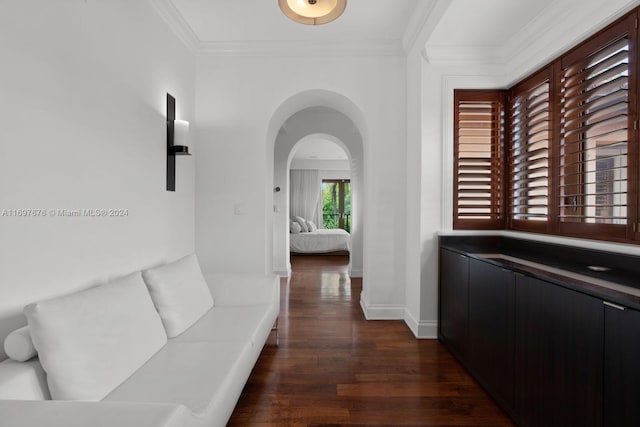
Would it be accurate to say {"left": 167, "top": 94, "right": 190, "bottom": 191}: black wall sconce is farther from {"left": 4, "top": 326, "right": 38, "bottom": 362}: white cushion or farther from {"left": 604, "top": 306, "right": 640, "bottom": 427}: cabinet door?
{"left": 604, "top": 306, "right": 640, "bottom": 427}: cabinet door

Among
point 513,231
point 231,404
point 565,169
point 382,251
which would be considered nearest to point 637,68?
point 565,169

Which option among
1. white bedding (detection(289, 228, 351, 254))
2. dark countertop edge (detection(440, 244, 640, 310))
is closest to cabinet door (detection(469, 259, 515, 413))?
dark countertop edge (detection(440, 244, 640, 310))

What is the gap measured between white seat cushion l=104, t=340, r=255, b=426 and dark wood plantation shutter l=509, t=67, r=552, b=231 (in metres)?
2.22

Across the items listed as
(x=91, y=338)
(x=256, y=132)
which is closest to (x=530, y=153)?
(x=256, y=132)

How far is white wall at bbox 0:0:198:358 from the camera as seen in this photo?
134 cm

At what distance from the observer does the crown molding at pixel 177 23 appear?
2.54m

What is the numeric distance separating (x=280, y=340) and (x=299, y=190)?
24.7 ft

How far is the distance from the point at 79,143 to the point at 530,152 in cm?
289

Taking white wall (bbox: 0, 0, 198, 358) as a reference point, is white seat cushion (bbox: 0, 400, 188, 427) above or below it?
below

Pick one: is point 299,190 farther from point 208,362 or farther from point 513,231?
point 208,362

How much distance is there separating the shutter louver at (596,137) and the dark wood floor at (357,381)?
1.28 m

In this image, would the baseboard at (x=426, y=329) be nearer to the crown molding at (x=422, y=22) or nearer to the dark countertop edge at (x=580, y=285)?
the dark countertop edge at (x=580, y=285)

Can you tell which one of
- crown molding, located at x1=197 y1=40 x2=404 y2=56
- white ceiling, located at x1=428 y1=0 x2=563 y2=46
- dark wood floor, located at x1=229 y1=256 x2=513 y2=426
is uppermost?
crown molding, located at x1=197 y1=40 x2=404 y2=56

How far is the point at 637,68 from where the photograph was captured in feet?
5.29
